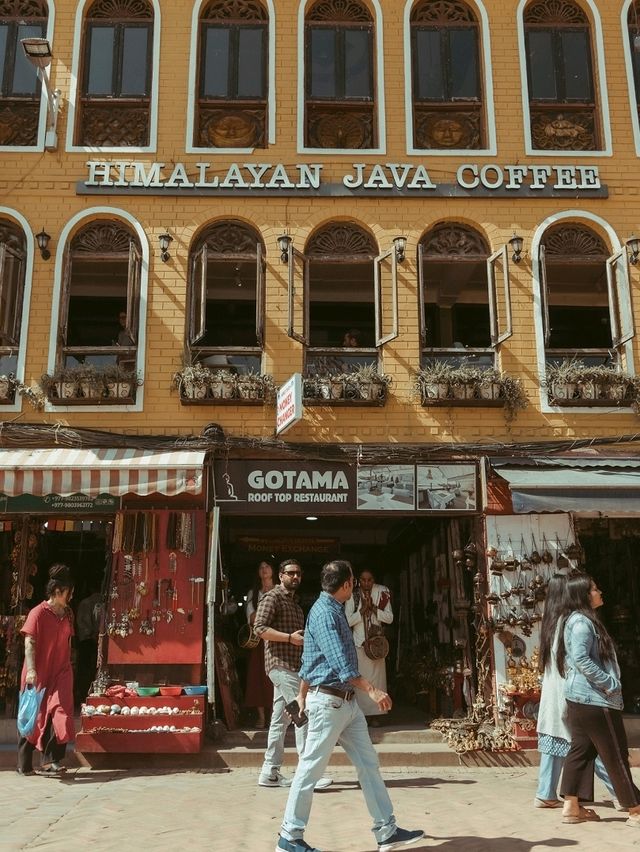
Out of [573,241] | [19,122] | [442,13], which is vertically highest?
[442,13]

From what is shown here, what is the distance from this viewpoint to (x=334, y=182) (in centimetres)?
1177

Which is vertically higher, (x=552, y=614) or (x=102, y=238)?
(x=102, y=238)

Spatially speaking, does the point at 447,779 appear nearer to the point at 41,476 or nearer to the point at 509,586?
the point at 509,586

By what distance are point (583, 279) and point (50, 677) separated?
9010 mm

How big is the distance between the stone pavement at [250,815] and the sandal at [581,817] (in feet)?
0.28

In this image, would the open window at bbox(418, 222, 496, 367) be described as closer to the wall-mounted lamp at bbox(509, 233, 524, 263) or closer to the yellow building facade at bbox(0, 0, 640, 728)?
the yellow building facade at bbox(0, 0, 640, 728)

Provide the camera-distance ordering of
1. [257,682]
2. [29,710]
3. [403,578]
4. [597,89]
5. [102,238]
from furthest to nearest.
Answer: [403,578] → [597,89] → [102,238] → [257,682] → [29,710]

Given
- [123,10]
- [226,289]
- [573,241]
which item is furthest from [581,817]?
[123,10]

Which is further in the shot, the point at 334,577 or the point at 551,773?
the point at 551,773

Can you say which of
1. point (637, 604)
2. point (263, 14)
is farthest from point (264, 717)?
point (263, 14)

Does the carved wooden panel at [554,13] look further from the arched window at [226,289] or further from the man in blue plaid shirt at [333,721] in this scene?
the man in blue plaid shirt at [333,721]

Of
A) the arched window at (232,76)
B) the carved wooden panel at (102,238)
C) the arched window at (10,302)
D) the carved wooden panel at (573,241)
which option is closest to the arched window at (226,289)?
the carved wooden panel at (102,238)

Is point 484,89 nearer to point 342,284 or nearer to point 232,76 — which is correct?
point 342,284

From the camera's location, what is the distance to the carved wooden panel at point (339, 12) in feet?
41.5
